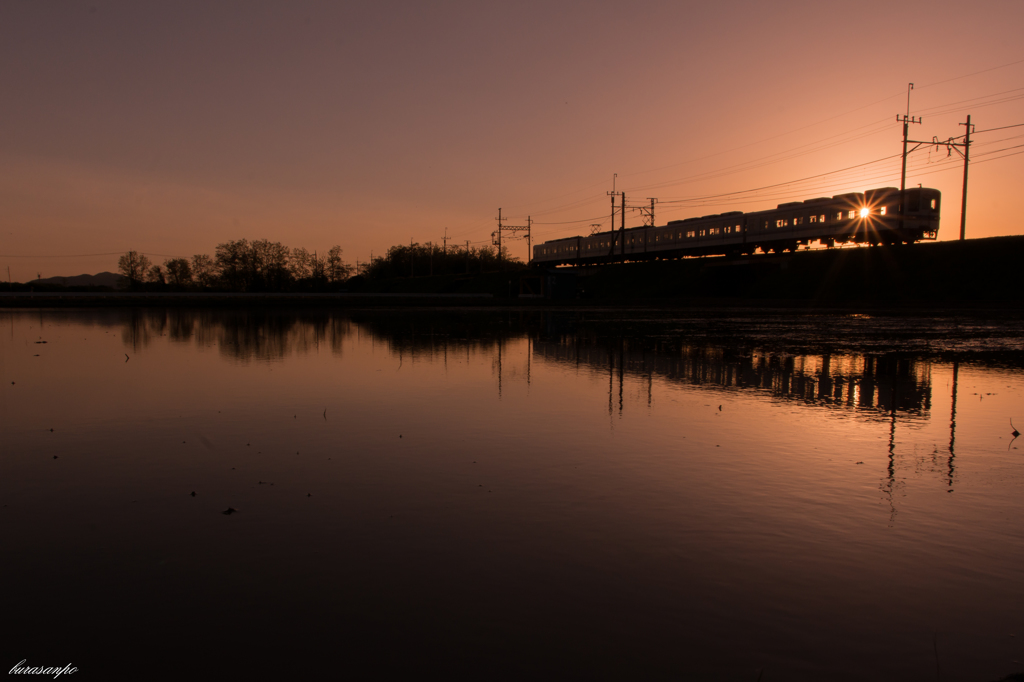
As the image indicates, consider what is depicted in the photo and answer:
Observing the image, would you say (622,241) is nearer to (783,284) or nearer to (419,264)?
(783,284)

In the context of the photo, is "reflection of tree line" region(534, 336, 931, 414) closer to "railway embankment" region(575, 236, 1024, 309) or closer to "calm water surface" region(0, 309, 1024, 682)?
"calm water surface" region(0, 309, 1024, 682)

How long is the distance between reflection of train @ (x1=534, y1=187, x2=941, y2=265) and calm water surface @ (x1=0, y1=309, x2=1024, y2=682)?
44.8m

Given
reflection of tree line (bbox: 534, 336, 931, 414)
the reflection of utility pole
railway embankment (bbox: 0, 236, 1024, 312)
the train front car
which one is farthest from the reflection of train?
the reflection of utility pole

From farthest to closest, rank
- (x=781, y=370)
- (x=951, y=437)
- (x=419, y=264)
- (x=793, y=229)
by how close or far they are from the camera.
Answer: (x=419, y=264), (x=793, y=229), (x=781, y=370), (x=951, y=437)

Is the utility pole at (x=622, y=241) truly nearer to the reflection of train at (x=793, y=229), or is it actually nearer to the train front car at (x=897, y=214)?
the reflection of train at (x=793, y=229)

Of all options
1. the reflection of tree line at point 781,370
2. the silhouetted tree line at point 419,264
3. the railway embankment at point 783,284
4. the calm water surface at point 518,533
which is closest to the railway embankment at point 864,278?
the railway embankment at point 783,284

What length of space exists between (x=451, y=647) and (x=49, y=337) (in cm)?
2734

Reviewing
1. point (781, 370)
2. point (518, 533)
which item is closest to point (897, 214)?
point (781, 370)

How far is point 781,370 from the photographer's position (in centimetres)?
1472

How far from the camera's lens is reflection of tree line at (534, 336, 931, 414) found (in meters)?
11.5

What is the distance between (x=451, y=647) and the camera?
363 cm

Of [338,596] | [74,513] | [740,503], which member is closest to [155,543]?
[74,513]

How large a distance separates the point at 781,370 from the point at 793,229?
47443mm

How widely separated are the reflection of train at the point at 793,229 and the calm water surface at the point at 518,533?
44.8 meters
